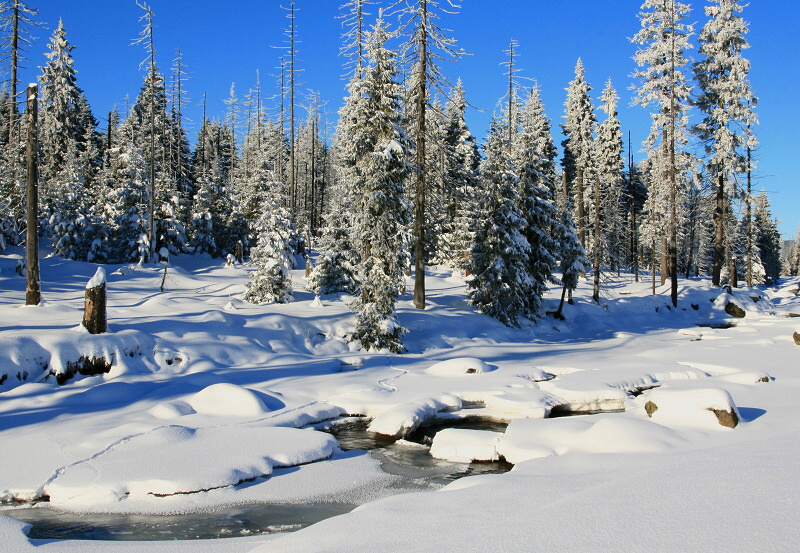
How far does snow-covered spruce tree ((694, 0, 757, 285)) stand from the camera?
31969mm

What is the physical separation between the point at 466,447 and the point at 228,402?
563cm

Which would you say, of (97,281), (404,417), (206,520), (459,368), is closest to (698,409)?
(404,417)

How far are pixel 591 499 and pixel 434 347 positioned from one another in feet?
53.5

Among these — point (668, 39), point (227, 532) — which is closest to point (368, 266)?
point (227, 532)

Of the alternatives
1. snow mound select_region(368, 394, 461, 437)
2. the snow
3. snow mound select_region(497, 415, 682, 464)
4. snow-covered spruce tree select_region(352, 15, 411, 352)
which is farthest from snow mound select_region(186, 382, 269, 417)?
snow-covered spruce tree select_region(352, 15, 411, 352)

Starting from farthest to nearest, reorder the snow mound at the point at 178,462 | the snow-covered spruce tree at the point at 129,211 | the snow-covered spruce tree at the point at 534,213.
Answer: the snow-covered spruce tree at the point at 129,211 → the snow-covered spruce tree at the point at 534,213 → the snow mound at the point at 178,462

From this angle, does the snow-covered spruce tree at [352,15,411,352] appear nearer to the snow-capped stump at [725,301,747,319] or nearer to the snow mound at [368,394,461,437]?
the snow mound at [368,394,461,437]

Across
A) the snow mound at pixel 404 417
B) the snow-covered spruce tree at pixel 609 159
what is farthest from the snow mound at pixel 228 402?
the snow-covered spruce tree at pixel 609 159

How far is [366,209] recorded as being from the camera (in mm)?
20516

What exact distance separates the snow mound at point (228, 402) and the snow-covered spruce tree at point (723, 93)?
102 feet

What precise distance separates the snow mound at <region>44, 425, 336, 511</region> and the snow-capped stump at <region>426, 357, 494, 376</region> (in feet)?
22.8

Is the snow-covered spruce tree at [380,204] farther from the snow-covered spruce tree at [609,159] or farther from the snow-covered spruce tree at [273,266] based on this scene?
the snow-covered spruce tree at [609,159]

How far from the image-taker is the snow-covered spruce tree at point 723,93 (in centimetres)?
3197

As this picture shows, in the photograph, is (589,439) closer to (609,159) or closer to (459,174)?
(459,174)
